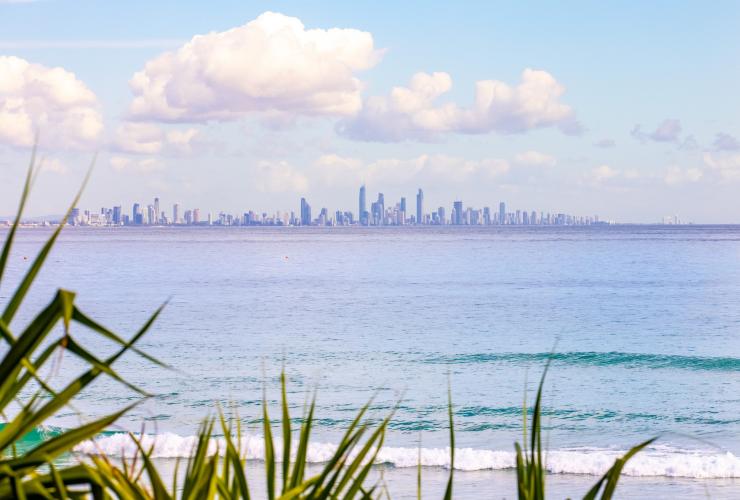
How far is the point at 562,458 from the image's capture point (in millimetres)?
15438

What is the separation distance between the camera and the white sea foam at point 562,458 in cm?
1439

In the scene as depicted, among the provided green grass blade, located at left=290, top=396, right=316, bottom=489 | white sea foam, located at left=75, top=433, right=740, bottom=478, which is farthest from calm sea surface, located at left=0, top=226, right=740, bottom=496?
green grass blade, located at left=290, top=396, right=316, bottom=489

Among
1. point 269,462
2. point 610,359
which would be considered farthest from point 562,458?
point 269,462

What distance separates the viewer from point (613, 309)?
42125mm

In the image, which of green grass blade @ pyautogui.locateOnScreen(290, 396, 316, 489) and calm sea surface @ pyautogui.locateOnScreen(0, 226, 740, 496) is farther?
calm sea surface @ pyautogui.locateOnScreen(0, 226, 740, 496)

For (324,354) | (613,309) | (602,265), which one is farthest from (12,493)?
(602,265)

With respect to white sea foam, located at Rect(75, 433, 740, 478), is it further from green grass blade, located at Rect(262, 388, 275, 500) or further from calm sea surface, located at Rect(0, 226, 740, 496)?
green grass blade, located at Rect(262, 388, 275, 500)

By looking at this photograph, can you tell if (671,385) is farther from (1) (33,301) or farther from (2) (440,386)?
(1) (33,301)

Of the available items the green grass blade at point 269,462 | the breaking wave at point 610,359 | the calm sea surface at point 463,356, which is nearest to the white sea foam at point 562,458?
the calm sea surface at point 463,356

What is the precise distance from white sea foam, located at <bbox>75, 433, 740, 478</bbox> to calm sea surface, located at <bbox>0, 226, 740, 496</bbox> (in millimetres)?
43

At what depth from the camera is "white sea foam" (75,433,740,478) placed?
47.2 feet

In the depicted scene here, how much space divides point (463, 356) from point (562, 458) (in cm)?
1369

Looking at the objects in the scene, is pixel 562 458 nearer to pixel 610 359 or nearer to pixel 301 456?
pixel 610 359

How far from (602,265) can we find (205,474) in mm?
74552
